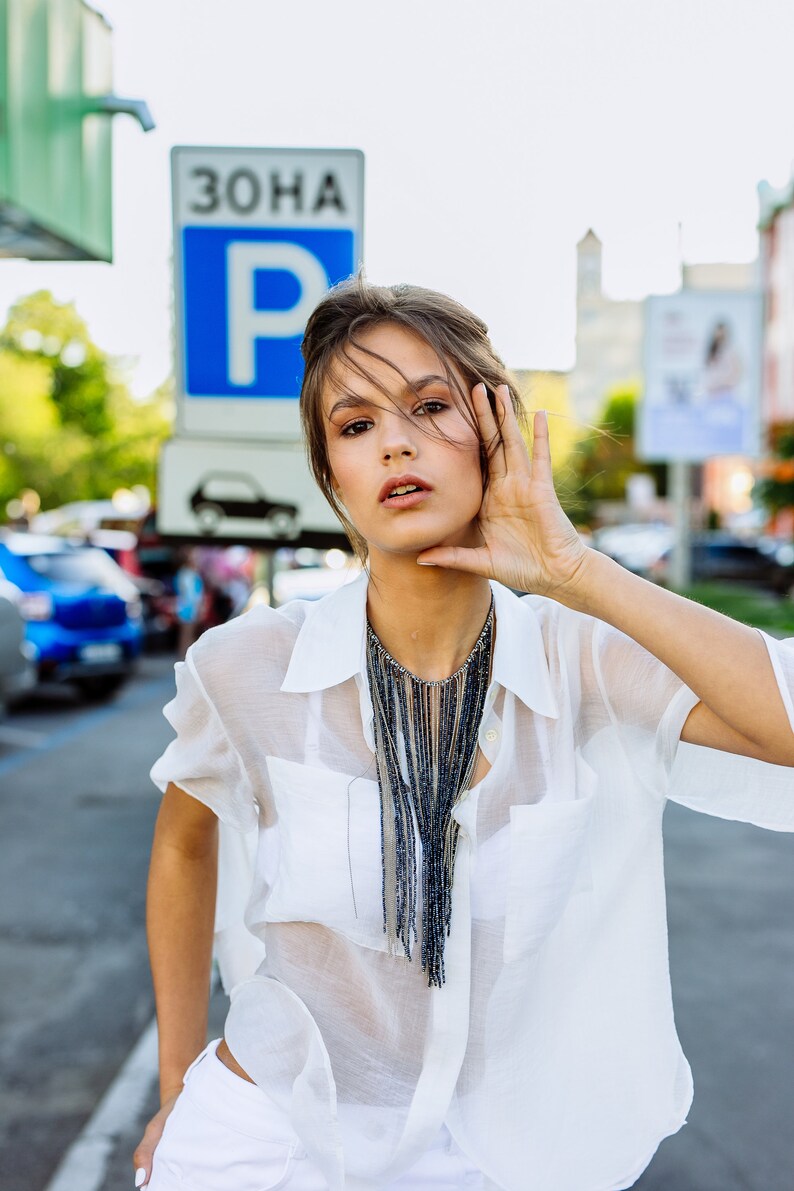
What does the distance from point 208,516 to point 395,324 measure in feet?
11.9

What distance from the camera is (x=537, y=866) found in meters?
1.67

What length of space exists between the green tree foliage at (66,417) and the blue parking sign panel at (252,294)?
49.8 m

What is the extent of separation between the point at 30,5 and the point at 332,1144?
7298 mm

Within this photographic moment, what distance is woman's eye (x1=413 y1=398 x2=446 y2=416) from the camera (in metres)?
1.71

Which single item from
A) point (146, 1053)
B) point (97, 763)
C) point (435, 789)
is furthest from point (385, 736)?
point (97, 763)

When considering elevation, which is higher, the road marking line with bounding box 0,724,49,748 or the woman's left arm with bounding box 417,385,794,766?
the woman's left arm with bounding box 417,385,794,766

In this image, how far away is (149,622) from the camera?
18047 mm

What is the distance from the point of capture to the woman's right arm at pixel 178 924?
6.44ft

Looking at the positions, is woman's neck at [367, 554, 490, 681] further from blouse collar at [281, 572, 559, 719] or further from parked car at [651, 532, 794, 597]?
parked car at [651, 532, 794, 597]

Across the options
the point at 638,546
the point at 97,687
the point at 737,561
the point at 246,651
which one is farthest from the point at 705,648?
the point at 638,546

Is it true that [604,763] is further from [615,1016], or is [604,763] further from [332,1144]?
[332,1144]

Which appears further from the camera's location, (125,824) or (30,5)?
(125,824)

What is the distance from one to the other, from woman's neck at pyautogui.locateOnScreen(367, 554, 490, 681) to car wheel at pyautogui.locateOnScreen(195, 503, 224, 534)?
348 cm

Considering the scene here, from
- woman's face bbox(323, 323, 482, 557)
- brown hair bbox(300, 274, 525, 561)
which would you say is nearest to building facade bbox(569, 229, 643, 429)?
brown hair bbox(300, 274, 525, 561)
